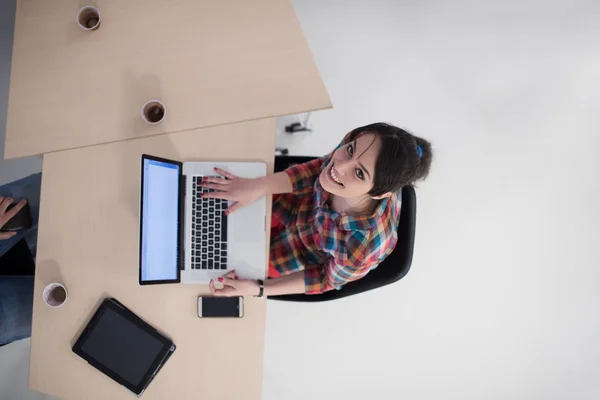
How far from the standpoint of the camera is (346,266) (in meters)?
1.17

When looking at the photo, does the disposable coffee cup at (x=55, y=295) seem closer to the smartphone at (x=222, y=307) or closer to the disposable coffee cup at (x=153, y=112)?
the smartphone at (x=222, y=307)

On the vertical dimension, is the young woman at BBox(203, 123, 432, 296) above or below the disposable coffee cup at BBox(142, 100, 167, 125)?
below

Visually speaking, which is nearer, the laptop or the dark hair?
the dark hair

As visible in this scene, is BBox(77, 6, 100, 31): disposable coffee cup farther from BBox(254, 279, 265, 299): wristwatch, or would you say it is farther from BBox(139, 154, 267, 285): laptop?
BBox(254, 279, 265, 299): wristwatch

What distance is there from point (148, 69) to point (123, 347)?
0.89 meters

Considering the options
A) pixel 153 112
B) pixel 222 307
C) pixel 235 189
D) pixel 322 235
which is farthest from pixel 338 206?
pixel 153 112

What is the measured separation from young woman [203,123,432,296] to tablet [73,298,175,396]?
250 millimetres

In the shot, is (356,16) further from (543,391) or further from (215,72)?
→ (543,391)

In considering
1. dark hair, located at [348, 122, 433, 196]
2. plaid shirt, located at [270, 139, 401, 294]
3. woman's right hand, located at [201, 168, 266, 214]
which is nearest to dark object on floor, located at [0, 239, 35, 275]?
woman's right hand, located at [201, 168, 266, 214]

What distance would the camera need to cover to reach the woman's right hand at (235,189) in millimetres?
1228

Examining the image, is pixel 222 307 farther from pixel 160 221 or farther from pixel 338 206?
pixel 338 206

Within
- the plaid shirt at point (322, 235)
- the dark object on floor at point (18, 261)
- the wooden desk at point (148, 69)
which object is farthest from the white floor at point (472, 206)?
the dark object on floor at point (18, 261)

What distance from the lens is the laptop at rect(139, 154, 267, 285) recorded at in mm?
1184

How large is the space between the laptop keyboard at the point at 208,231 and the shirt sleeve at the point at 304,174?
0.78 feet
